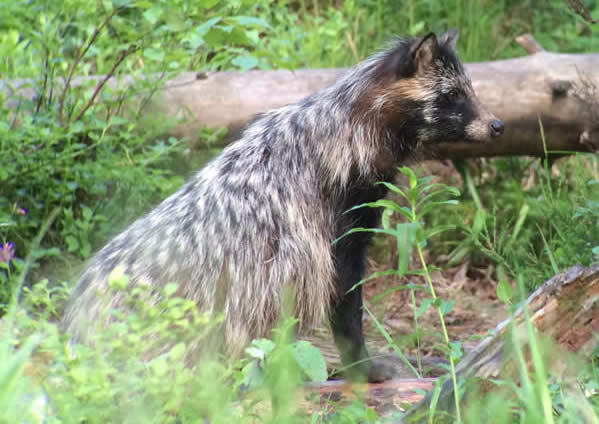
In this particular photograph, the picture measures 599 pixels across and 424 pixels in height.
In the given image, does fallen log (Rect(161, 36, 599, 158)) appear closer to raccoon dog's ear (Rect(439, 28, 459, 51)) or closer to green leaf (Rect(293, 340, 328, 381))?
raccoon dog's ear (Rect(439, 28, 459, 51))

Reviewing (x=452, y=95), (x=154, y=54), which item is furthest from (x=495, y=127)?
(x=154, y=54)

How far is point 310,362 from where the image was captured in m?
2.52

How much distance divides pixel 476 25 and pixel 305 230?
3729mm

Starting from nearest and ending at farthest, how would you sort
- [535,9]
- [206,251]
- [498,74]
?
[206,251] → [498,74] → [535,9]

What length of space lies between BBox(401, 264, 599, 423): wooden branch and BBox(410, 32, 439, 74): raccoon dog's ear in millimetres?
1497

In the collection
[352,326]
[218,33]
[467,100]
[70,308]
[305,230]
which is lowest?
[352,326]

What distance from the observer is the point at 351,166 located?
3.58m

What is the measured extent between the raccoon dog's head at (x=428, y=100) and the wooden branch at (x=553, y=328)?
136cm

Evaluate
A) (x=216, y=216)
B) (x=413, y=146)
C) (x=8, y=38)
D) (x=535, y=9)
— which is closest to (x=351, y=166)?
(x=413, y=146)

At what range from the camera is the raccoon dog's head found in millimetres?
3678

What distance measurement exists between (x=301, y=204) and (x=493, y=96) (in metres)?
2.21

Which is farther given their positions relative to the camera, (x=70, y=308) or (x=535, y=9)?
(x=535, y=9)

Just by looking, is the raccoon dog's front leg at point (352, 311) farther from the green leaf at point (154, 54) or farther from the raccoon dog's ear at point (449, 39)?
the green leaf at point (154, 54)

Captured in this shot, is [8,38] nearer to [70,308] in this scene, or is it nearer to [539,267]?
[70,308]
